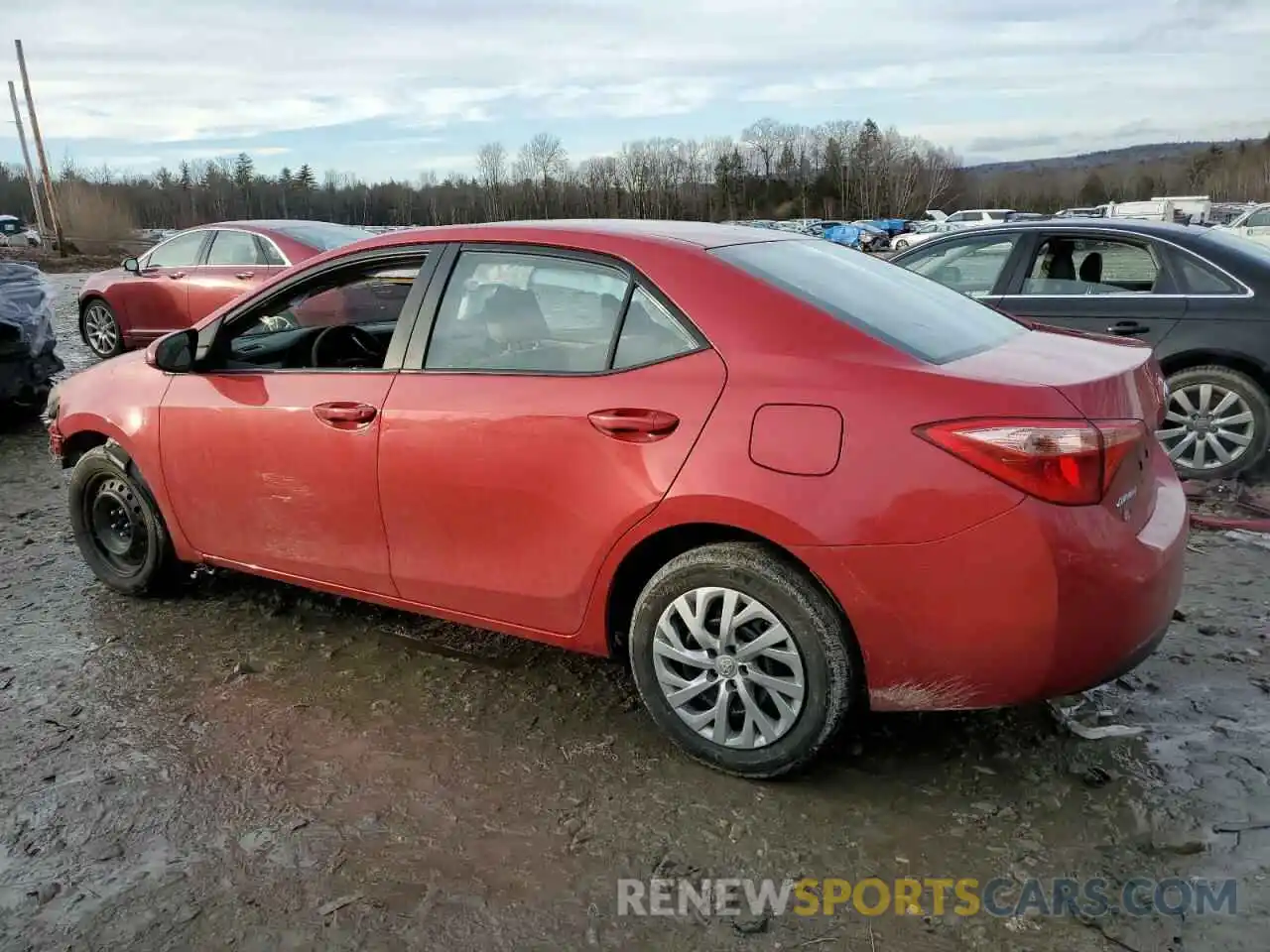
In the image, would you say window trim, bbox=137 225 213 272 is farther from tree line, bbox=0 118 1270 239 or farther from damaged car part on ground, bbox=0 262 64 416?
tree line, bbox=0 118 1270 239

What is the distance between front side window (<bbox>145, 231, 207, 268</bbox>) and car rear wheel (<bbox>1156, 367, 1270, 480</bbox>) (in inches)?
371

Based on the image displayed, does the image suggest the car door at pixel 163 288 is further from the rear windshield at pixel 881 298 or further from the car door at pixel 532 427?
the rear windshield at pixel 881 298

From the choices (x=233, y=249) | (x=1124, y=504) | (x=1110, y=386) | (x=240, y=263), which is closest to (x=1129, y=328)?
(x=1110, y=386)

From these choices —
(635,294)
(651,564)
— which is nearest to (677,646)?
(651,564)

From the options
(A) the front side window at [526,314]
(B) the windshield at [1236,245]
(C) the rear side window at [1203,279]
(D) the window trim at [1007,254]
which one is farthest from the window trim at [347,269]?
(B) the windshield at [1236,245]

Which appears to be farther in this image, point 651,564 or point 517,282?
point 517,282

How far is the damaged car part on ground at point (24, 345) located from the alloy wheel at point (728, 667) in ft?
22.5

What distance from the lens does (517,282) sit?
10.7 ft

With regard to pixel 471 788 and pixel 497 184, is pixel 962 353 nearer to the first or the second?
pixel 471 788

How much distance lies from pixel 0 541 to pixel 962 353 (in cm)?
503

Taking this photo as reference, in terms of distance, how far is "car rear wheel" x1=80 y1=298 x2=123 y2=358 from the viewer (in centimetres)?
1124

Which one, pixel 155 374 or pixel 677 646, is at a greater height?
pixel 155 374

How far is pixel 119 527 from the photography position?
4391 mm

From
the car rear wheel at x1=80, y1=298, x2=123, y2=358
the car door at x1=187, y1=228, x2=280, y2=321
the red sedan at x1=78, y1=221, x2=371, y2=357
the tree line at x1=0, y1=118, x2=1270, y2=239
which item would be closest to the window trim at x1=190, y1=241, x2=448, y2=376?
the red sedan at x1=78, y1=221, x2=371, y2=357
